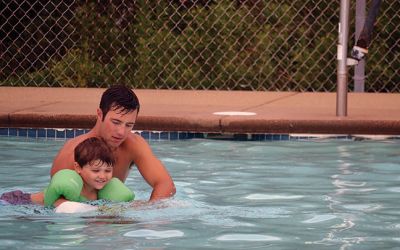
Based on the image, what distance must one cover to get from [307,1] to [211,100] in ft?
5.18

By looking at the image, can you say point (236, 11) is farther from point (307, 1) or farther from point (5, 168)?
point (5, 168)

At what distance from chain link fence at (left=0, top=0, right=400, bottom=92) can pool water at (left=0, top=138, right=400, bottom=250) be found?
2.66m

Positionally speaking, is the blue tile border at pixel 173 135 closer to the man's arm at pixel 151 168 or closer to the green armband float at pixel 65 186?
the man's arm at pixel 151 168

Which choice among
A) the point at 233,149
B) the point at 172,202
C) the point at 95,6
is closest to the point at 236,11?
the point at 95,6

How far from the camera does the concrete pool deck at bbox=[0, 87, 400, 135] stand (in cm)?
918

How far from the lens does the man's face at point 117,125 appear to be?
6.30 meters

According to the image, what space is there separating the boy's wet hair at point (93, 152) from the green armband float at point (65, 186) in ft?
0.26

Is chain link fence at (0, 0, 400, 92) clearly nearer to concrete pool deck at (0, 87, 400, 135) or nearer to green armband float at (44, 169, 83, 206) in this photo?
concrete pool deck at (0, 87, 400, 135)

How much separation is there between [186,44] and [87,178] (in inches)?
228

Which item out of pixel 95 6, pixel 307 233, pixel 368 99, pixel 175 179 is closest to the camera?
pixel 307 233

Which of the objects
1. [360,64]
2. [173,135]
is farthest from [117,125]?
[360,64]

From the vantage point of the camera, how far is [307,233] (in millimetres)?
5906

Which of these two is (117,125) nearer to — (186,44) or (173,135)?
(173,135)

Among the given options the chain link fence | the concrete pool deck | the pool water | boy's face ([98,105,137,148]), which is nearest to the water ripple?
the pool water
